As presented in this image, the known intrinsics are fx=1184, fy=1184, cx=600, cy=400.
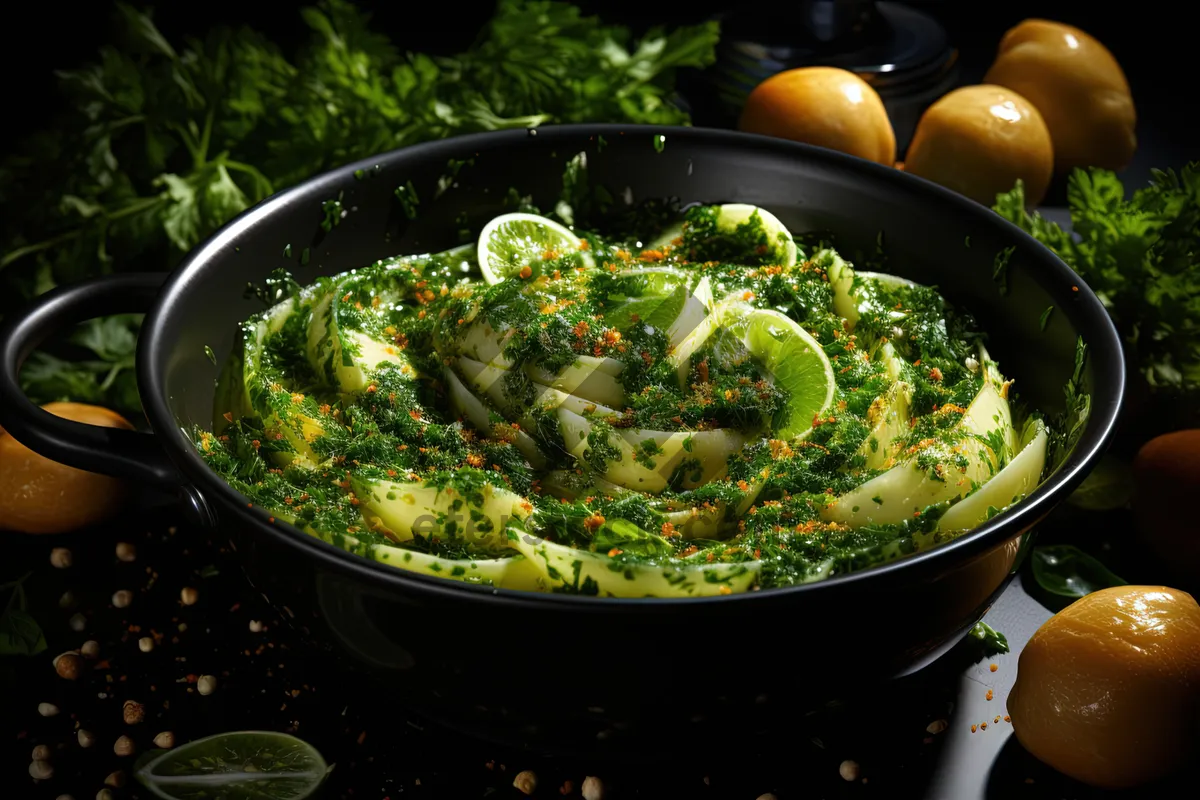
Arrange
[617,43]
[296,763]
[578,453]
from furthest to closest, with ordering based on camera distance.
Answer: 1. [617,43]
2. [578,453]
3. [296,763]

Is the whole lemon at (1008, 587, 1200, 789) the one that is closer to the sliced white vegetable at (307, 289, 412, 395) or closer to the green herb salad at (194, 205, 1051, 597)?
the green herb salad at (194, 205, 1051, 597)

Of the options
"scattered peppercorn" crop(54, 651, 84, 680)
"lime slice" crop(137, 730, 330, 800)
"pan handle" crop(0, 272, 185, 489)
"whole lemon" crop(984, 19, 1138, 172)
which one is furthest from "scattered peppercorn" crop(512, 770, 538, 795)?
"whole lemon" crop(984, 19, 1138, 172)

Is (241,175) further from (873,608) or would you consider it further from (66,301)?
(873,608)

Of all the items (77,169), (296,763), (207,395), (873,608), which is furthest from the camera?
(77,169)

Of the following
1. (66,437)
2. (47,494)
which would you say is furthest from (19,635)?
(66,437)

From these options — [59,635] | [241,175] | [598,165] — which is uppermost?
[598,165]

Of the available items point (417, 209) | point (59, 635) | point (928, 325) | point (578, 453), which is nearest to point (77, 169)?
point (417, 209)
